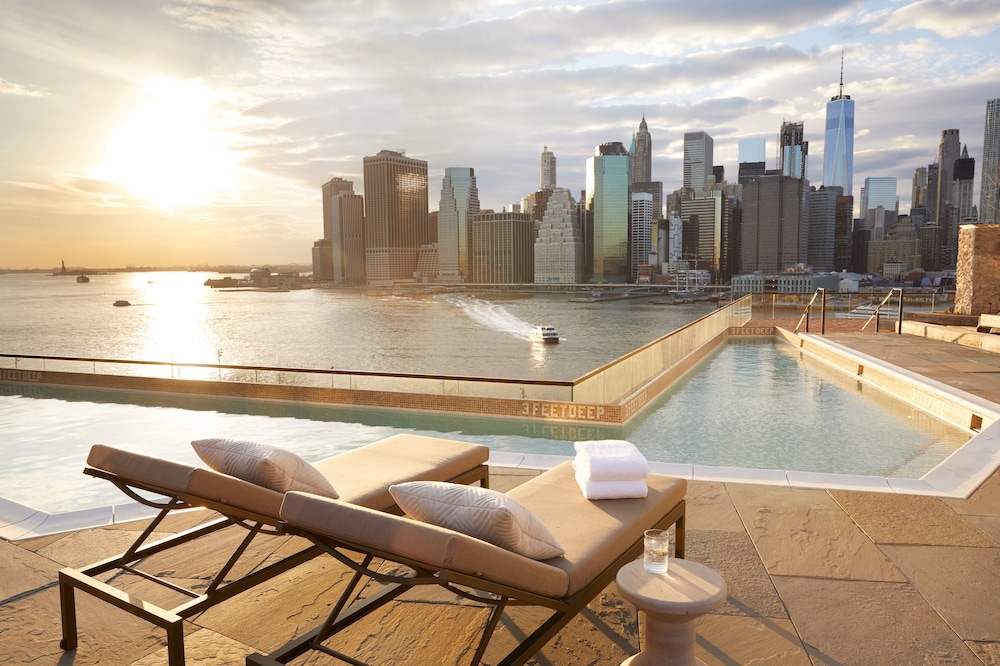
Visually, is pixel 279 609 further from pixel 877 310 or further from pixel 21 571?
pixel 877 310

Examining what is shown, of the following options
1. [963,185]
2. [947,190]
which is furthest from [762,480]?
[947,190]

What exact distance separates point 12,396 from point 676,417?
11.6 m

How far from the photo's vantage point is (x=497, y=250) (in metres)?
83.2

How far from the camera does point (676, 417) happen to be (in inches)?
287

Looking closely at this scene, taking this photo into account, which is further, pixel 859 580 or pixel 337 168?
pixel 337 168

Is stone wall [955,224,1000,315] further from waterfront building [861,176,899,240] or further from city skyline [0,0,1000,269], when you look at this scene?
waterfront building [861,176,899,240]

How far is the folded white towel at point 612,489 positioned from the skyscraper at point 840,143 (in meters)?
212

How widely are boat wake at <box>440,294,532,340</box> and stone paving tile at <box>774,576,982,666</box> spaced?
58.7 m

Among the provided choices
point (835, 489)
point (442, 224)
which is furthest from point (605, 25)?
point (442, 224)

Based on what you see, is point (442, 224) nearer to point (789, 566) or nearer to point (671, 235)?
point (671, 235)

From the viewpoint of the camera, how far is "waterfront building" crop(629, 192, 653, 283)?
101m

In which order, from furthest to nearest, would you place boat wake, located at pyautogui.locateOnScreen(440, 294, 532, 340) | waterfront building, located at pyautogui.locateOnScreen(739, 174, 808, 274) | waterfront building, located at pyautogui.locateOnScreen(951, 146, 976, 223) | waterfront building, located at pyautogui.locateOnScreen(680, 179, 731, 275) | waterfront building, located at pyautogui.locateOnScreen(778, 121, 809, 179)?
waterfront building, located at pyautogui.locateOnScreen(778, 121, 809, 179), waterfront building, located at pyautogui.locateOnScreen(680, 179, 731, 275), waterfront building, located at pyautogui.locateOnScreen(951, 146, 976, 223), waterfront building, located at pyautogui.locateOnScreen(739, 174, 808, 274), boat wake, located at pyautogui.locateOnScreen(440, 294, 532, 340)

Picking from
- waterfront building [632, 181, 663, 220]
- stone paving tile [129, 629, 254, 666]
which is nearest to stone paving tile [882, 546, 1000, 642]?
stone paving tile [129, 629, 254, 666]

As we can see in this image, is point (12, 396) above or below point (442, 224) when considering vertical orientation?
below
